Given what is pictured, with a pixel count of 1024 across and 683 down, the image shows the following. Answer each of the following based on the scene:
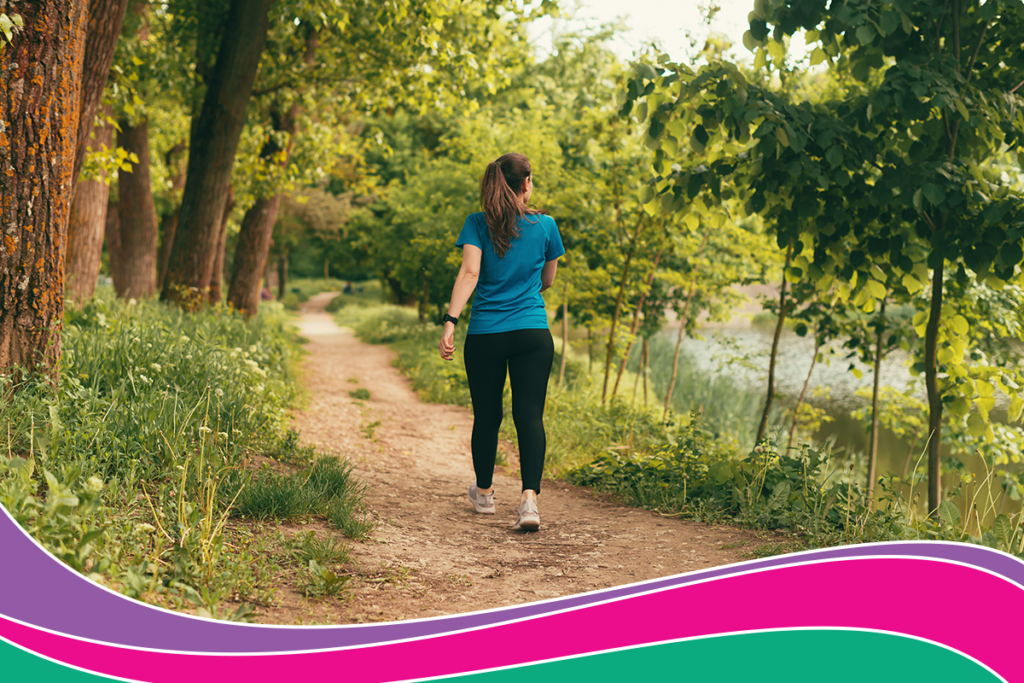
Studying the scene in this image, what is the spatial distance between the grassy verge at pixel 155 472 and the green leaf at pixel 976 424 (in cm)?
389

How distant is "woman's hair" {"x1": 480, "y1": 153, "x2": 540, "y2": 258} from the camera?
12.6ft

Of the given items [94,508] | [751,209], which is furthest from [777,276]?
[94,508]

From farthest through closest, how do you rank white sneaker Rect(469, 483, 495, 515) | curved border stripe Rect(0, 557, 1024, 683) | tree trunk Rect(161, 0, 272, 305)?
tree trunk Rect(161, 0, 272, 305)
white sneaker Rect(469, 483, 495, 515)
curved border stripe Rect(0, 557, 1024, 683)

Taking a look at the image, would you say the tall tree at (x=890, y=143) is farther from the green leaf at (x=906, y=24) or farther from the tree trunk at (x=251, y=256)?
the tree trunk at (x=251, y=256)

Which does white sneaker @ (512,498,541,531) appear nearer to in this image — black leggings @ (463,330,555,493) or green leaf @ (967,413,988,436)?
black leggings @ (463,330,555,493)

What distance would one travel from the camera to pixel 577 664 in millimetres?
2223

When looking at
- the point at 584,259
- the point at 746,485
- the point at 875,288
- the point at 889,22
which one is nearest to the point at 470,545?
the point at 746,485

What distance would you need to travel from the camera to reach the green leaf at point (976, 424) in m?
4.64

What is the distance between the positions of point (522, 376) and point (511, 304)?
0.40 metres

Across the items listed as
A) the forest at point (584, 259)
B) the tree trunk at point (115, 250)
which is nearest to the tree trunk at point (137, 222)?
the tree trunk at point (115, 250)

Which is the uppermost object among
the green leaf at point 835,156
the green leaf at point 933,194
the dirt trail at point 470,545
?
the green leaf at point 835,156

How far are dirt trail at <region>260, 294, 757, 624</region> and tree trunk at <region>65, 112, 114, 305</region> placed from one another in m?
3.79

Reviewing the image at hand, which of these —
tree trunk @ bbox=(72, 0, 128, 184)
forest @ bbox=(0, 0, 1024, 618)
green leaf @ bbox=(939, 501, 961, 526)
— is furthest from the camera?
tree trunk @ bbox=(72, 0, 128, 184)

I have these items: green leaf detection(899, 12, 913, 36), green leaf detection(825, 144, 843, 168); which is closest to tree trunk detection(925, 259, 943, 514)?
green leaf detection(825, 144, 843, 168)
